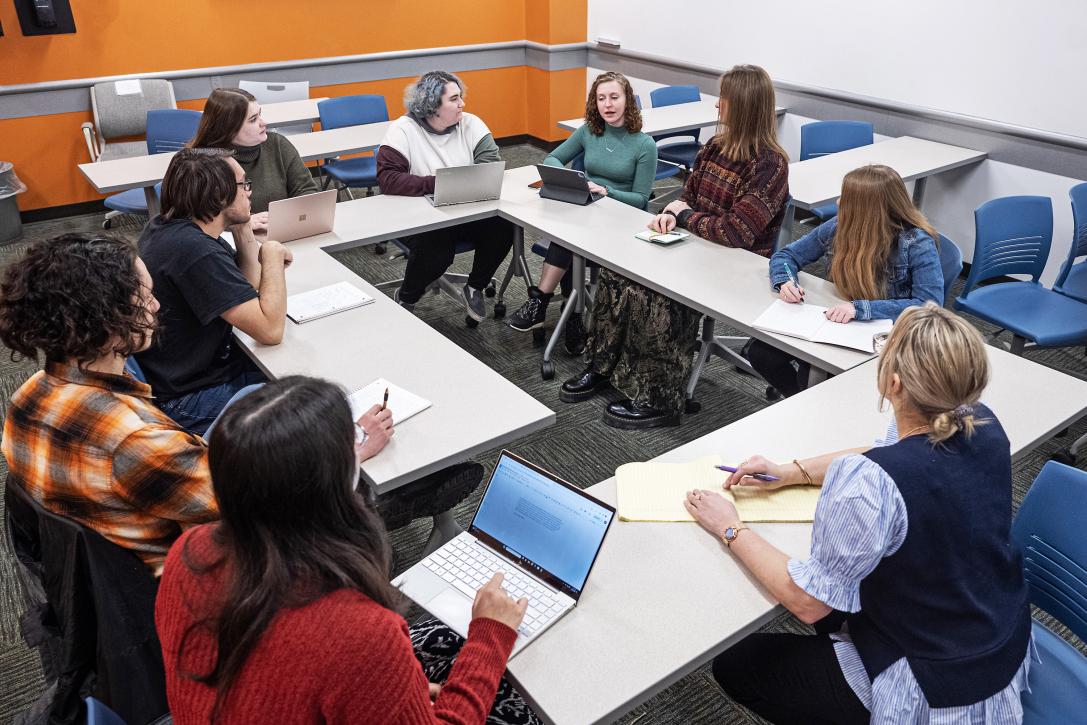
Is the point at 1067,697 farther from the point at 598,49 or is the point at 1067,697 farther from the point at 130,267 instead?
the point at 598,49

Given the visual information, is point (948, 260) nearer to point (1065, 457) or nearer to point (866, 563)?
point (1065, 457)

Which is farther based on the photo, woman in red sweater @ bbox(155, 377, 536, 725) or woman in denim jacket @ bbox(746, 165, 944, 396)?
woman in denim jacket @ bbox(746, 165, 944, 396)

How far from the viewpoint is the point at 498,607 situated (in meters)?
1.40

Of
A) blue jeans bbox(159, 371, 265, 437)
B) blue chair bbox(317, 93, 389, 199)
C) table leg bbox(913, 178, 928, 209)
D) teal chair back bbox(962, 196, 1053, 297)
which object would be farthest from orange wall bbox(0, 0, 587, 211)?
teal chair back bbox(962, 196, 1053, 297)

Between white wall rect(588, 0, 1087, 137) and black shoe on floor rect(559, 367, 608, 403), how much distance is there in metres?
2.70

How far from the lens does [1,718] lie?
2100mm

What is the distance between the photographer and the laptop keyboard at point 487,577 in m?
1.46

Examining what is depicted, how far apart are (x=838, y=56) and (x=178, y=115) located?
4.00 metres

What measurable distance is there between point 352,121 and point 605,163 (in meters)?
2.09

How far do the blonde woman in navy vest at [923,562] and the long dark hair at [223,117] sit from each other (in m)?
2.65

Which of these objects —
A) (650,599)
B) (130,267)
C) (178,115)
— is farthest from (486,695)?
(178,115)

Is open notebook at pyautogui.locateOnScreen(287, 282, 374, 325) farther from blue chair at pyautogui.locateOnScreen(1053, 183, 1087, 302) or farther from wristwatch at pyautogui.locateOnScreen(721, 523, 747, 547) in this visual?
blue chair at pyautogui.locateOnScreen(1053, 183, 1087, 302)

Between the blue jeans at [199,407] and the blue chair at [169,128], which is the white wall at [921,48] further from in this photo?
the blue jeans at [199,407]

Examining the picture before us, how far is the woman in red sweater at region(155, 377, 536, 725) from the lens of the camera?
40.1 inches
